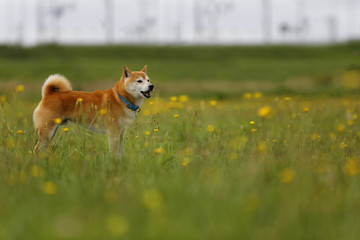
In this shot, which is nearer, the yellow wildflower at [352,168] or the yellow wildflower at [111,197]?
the yellow wildflower at [111,197]

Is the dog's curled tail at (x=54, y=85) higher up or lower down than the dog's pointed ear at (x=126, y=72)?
lower down

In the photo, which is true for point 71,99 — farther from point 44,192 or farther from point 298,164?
point 298,164

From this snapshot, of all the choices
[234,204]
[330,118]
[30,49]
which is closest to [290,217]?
[234,204]

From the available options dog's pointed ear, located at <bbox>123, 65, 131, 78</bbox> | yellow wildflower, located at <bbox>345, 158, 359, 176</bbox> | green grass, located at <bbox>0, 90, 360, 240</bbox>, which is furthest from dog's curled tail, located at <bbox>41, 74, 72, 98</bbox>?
yellow wildflower, located at <bbox>345, 158, 359, 176</bbox>

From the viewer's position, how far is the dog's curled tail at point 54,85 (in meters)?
5.30

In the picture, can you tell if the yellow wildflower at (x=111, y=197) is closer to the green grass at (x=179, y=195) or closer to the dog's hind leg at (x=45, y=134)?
the green grass at (x=179, y=195)

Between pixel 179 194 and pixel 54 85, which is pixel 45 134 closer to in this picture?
pixel 54 85

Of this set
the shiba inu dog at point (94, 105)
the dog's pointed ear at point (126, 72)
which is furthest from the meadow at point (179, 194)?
the dog's pointed ear at point (126, 72)

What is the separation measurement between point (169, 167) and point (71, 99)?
1883 millimetres

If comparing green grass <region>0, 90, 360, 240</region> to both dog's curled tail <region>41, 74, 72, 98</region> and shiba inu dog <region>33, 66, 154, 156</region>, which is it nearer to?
shiba inu dog <region>33, 66, 154, 156</region>

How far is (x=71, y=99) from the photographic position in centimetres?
524

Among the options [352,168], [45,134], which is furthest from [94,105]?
[352,168]

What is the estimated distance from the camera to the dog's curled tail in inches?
209

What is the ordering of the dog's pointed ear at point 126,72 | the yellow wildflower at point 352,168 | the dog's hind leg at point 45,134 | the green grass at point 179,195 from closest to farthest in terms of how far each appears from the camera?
1. the green grass at point 179,195
2. the yellow wildflower at point 352,168
3. the dog's hind leg at point 45,134
4. the dog's pointed ear at point 126,72
